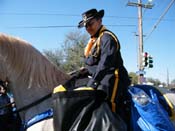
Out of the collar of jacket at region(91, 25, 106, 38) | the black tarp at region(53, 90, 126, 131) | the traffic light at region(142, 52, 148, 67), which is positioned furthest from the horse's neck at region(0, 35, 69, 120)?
the traffic light at region(142, 52, 148, 67)

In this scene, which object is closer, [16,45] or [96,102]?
[96,102]

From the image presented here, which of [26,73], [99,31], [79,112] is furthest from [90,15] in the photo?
[79,112]

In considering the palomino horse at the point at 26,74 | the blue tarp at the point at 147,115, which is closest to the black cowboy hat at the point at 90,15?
the palomino horse at the point at 26,74

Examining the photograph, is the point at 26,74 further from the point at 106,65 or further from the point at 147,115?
the point at 147,115

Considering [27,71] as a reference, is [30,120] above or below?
below

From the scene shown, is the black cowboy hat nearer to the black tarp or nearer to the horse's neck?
the horse's neck

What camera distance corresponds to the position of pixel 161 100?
15.3 ft

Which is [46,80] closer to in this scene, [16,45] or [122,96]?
[16,45]

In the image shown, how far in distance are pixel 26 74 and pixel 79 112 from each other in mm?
908

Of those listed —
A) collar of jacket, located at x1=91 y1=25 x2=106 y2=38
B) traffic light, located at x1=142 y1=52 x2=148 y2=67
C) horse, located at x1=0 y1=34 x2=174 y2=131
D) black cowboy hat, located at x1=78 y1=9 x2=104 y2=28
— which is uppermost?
black cowboy hat, located at x1=78 y1=9 x2=104 y2=28

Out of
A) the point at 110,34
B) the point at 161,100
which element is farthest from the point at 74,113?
the point at 161,100

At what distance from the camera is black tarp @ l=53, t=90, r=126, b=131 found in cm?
372

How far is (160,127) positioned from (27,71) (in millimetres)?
1674

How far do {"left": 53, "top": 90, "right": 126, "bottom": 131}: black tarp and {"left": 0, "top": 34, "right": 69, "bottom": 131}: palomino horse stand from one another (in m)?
0.50
